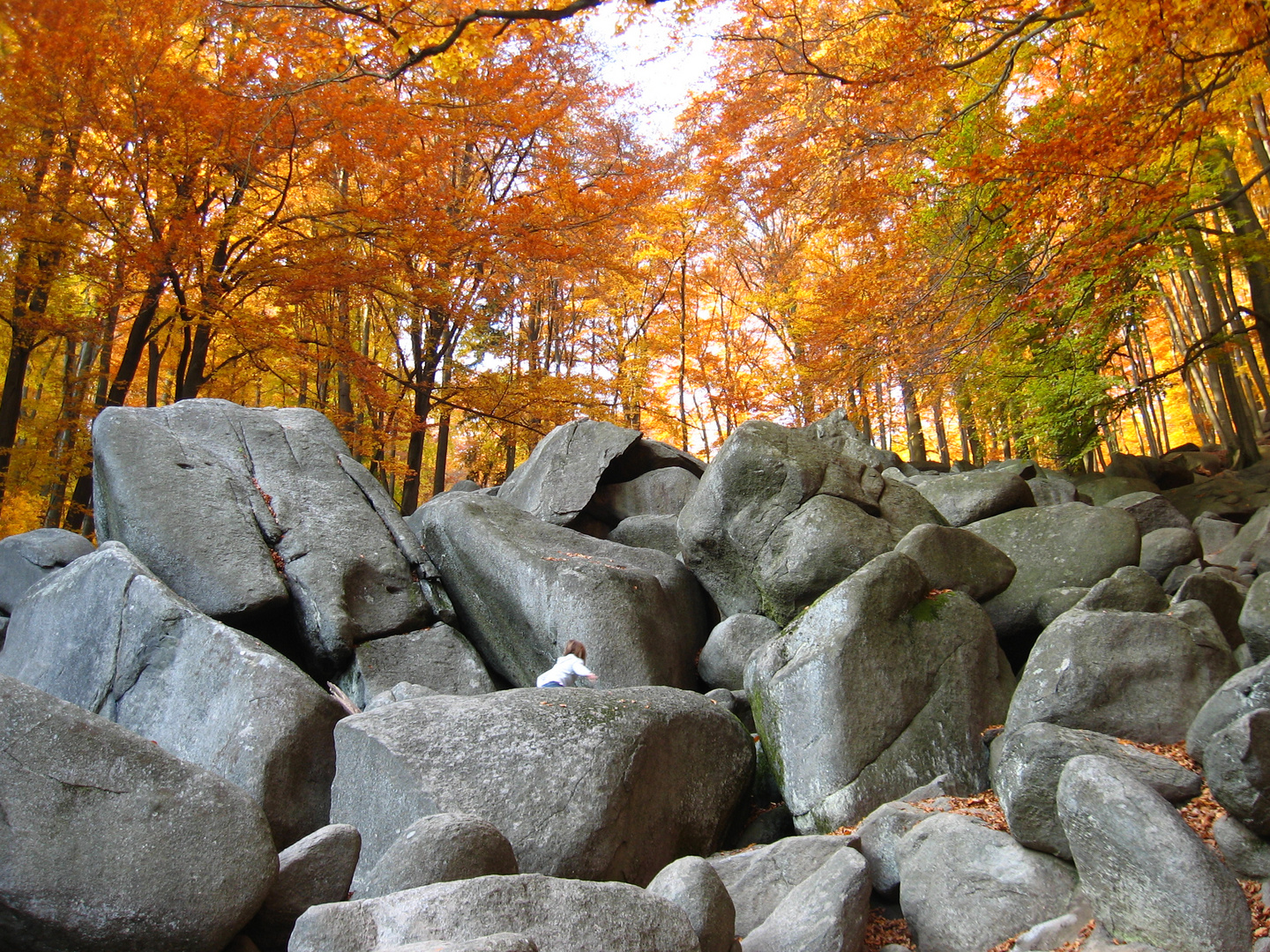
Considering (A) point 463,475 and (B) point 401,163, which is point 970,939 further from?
(A) point 463,475

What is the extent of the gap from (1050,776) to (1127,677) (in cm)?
145

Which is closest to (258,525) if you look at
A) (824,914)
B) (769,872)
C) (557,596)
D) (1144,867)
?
(557,596)

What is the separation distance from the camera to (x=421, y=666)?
914 centimetres

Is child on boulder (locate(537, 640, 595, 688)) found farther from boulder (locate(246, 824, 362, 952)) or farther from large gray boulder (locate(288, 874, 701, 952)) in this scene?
large gray boulder (locate(288, 874, 701, 952))

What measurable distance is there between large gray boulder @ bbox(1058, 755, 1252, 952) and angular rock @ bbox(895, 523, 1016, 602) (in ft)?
11.6

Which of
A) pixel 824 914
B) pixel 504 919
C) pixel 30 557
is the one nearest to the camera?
pixel 504 919

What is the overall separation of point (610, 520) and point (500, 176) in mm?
10053

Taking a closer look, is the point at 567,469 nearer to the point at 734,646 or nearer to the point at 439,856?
the point at 734,646

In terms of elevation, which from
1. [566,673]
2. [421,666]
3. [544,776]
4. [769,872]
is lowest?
[769,872]

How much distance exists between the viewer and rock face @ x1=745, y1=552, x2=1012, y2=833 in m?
6.39

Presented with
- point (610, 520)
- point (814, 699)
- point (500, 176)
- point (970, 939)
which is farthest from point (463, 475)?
point (970, 939)

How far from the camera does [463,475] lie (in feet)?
99.3

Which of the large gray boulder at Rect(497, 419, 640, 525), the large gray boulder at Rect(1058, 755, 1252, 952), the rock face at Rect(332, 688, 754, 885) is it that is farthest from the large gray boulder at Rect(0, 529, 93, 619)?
the large gray boulder at Rect(1058, 755, 1252, 952)

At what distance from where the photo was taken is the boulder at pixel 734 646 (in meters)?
9.09
